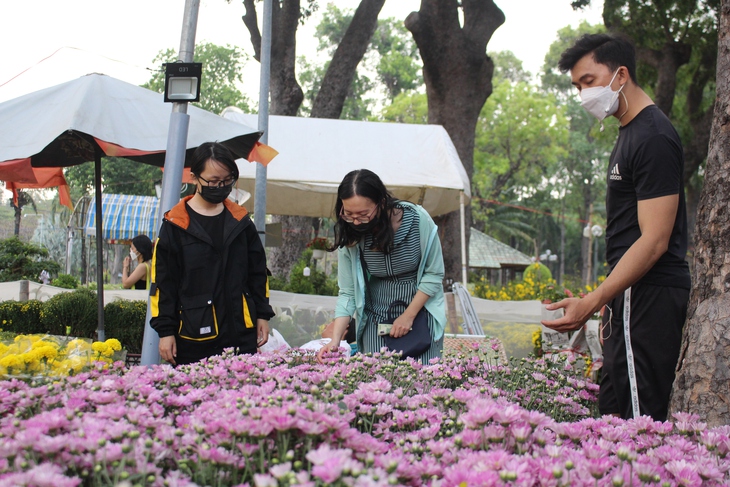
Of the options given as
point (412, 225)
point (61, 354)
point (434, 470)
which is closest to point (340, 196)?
Result: point (412, 225)

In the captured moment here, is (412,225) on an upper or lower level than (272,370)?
upper

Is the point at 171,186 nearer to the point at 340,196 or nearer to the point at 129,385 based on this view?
the point at 340,196

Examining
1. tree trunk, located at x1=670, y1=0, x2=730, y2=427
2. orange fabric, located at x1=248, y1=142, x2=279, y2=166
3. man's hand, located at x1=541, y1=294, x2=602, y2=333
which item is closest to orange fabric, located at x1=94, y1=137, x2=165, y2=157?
orange fabric, located at x1=248, y1=142, x2=279, y2=166

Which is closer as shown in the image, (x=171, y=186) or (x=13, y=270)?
(x=171, y=186)

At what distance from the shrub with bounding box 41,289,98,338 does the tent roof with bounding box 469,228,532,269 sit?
35.0m

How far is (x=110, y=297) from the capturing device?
317 inches

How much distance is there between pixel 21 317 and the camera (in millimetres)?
7578

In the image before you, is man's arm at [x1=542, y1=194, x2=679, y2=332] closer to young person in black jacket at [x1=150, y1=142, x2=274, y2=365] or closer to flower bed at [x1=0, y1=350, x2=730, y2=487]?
flower bed at [x1=0, y1=350, x2=730, y2=487]

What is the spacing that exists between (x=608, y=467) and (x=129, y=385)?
4.12ft

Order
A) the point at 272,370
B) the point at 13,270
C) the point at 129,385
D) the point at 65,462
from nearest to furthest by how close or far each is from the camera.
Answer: the point at 65,462 < the point at 129,385 < the point at 272,370 < the point at 13,270

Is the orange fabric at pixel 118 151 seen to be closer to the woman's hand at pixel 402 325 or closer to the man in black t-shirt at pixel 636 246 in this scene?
the woman's hand at pixel 402 325

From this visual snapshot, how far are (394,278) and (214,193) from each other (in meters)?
1.01

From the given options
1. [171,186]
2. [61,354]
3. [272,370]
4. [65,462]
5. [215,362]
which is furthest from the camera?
[171,186]

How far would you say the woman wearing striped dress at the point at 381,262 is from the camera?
10.8ft
